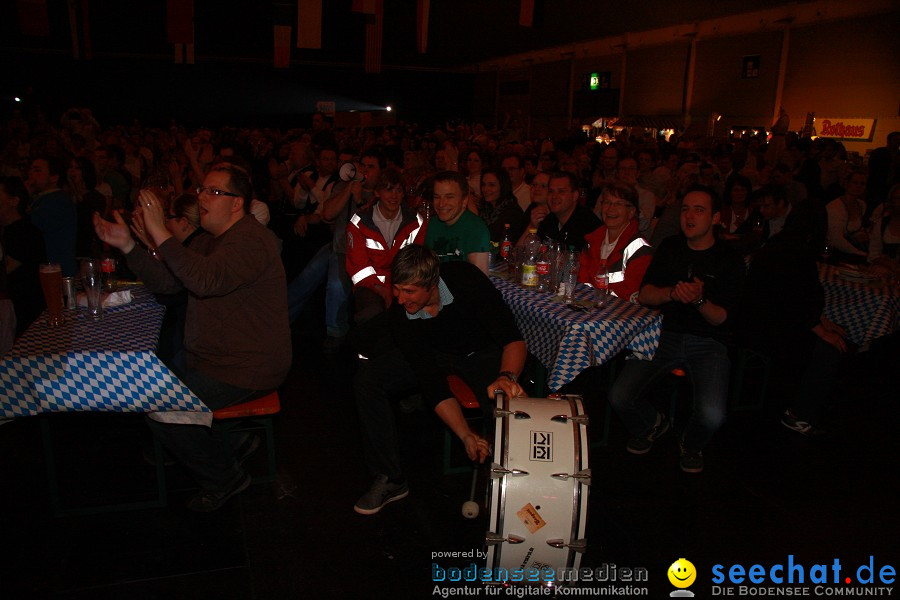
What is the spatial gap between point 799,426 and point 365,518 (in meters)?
2.79

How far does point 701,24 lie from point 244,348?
675 inches

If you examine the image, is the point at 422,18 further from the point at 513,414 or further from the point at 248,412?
the point at 513,414

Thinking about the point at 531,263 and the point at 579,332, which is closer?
the point at 579,332

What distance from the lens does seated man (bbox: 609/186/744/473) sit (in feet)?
11.0

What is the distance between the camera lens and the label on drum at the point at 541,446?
7.32ft

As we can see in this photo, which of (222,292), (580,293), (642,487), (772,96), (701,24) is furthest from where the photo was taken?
(701,24)

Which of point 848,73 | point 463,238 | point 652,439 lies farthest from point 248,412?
point 848,73

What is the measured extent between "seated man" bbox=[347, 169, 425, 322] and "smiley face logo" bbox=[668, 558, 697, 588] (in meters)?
2.39

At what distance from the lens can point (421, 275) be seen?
277 centimetres

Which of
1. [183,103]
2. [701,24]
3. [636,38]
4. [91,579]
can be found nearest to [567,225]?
[91,579]

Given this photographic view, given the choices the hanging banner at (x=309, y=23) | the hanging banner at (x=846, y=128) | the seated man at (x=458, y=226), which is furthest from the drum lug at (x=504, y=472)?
the hanging banner at (x=846, y=128)

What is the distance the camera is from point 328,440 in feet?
12.5

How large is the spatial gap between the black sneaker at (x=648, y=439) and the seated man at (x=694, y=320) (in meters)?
0.16

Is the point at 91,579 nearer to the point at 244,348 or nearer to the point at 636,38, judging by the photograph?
the point at 244,348
